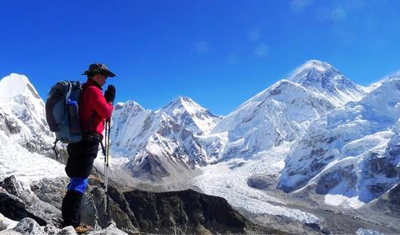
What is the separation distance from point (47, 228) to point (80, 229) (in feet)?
3.02

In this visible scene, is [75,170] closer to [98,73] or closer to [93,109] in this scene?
[93,109]

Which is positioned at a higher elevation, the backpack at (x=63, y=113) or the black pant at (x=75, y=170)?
the backpack at (x=63, y=113)

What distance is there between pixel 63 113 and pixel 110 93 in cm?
178

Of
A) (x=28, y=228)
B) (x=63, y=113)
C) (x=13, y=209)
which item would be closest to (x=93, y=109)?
(x=63, y=113)

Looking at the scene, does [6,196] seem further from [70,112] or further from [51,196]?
[51,196]

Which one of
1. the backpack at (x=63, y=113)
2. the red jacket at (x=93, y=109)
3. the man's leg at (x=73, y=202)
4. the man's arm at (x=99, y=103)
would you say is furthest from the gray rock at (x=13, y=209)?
the man's arm at (x=99, y=103)

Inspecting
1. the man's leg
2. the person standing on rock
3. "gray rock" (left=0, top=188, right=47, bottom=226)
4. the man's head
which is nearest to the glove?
the man's head

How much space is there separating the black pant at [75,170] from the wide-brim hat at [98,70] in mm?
2033

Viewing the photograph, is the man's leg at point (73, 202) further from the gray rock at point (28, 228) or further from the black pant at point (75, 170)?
the gray rock at point (28, 228)

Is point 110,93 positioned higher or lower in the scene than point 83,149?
higher

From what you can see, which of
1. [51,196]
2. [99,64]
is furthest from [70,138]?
[51,196]

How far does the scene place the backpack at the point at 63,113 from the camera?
38.7ft

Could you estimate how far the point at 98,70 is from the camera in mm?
13000

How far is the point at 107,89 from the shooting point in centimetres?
1342
